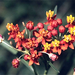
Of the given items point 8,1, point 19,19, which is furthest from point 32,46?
point 8,1

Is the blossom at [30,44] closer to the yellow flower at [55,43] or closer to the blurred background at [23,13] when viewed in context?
the yellow flower at [55,43]

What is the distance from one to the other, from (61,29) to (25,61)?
396mm

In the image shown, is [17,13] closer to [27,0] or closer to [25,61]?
[27,0]

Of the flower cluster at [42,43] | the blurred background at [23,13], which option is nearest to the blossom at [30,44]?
the flower cluster at [42,43]

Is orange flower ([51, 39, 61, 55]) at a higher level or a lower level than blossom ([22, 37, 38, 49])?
lower

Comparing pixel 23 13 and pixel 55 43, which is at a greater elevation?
pixel 23 13

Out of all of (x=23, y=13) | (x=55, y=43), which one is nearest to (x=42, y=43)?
(x=55, y=43)

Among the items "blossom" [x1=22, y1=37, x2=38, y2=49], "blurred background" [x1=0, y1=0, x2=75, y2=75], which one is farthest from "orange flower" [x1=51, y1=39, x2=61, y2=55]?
"blurred background" [x1=0, y1=0, x2=75, y2=75]

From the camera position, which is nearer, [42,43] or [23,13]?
[42,43]

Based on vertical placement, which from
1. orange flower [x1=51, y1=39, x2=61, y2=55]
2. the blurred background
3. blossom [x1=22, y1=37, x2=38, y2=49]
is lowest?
orange flower [x1=51, y1=39, x2=61, y2=55]

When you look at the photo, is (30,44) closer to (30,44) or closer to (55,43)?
(30,44)

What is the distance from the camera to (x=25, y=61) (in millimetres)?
1545

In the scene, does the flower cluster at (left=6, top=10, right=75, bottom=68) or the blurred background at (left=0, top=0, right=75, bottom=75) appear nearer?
the flower cluster at (left=6, top=10, right=75, bottom=68)

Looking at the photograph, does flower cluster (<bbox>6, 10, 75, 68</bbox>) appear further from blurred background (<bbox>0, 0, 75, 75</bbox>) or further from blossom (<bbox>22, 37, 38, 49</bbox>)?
blurred background (<bbox>0, 0, 75, 75</bbox>)
